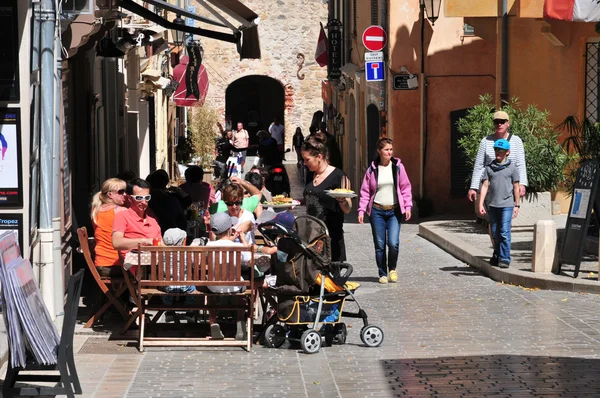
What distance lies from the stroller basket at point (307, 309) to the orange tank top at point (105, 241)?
1.59 metres

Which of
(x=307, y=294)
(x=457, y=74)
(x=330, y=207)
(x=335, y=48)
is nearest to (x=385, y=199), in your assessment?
(x=330, y=207)

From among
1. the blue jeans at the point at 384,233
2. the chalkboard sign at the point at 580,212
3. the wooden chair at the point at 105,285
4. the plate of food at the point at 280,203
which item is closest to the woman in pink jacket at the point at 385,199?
the blue jeans at the point at 384,233

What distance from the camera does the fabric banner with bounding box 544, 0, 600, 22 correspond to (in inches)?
649

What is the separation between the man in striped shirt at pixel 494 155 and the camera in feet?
43.9

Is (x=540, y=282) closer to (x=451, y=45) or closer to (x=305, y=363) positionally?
(x=305, y=363)

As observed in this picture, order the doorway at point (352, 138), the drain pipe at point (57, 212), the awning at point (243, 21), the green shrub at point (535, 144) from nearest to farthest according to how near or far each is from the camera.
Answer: the drain pipe at point (57, 212)
the awning at point (243, 21)
the green shrub at point (535, 144)
the doorway at point (352, 138)

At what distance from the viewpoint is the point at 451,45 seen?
926 inches

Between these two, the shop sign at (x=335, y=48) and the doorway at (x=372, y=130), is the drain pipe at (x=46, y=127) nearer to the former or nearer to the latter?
the doorway at (x=372, y=130)

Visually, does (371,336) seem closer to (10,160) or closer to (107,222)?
(107,222)

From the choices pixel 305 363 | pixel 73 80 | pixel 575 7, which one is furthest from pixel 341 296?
pixel 575 7

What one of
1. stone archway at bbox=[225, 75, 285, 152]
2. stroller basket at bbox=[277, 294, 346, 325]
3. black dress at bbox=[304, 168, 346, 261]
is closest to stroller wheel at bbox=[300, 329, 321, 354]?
stroller basket at bbox=[277, 294, 346, 325]

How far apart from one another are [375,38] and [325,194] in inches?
497

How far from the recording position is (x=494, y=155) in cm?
1378

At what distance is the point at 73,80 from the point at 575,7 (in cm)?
697
